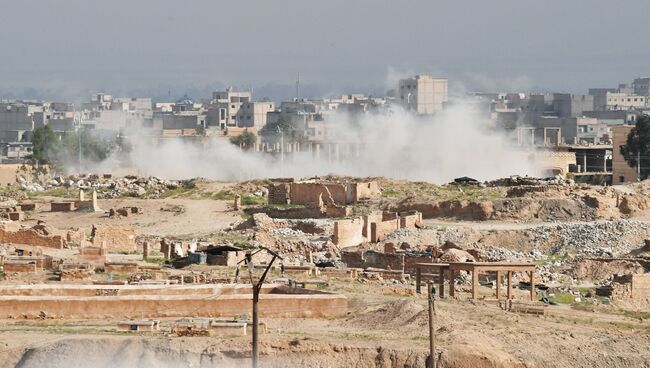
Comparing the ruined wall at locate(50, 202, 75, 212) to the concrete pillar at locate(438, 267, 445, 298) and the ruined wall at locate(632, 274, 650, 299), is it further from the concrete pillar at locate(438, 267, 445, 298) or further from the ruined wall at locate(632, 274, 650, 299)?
the ruined wall at locate(632, 274, 650, 299)

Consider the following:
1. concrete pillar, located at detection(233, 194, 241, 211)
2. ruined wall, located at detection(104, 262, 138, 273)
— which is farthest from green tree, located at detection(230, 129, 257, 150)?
ruined wall, located at detection(104, 262, 138, 273)

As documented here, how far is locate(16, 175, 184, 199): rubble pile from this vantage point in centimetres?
5431

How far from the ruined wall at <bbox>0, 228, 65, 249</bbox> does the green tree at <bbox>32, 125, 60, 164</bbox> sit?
40394mm

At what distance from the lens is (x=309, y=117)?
389 feet

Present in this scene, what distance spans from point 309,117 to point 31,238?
81585mm

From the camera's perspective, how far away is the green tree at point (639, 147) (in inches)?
2744

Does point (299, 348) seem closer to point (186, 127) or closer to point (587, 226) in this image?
point (587, 226)

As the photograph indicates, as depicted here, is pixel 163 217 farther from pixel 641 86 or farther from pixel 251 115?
pixel 641 86

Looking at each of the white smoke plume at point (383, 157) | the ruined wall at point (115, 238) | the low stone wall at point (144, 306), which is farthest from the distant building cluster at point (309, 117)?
the low stone wall at point (144, 306)

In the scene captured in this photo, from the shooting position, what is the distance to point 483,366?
24.2m

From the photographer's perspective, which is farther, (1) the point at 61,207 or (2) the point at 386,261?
(1) the point at 61,207

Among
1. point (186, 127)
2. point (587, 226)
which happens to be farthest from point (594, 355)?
point (186, 127)

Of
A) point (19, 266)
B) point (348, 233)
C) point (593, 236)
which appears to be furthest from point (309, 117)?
point (19, 266)

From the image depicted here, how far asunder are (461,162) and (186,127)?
53.2m
